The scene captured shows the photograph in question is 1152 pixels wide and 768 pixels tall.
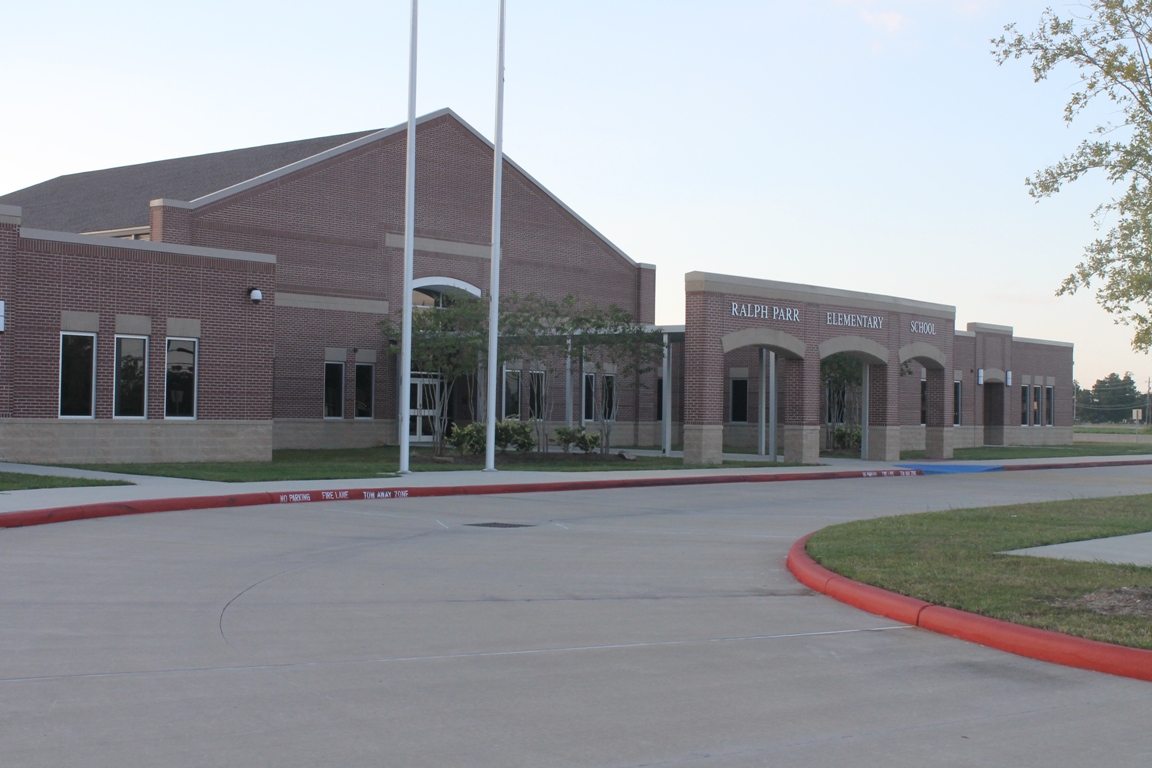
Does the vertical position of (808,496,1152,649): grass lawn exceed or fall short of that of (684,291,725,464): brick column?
it falls short

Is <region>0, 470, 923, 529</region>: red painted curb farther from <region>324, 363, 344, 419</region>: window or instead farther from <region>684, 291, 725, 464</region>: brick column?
<region>324, 363, 344, 419</region>: window

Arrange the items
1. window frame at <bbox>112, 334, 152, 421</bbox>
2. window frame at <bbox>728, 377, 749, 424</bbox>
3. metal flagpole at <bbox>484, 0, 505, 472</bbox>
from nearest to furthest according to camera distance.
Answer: metal flagpole at <bbox>484, 0, 505, 472</bbox>, window frame at <bbox>112, 334, 152, 421</bbox>, window frame at <bbox>728, 377, 749, 424</bbox>

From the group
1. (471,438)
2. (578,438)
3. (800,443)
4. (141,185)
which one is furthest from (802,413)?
(141,185)

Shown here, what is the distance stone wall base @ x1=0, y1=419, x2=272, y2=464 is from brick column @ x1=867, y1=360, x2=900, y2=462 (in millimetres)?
18082

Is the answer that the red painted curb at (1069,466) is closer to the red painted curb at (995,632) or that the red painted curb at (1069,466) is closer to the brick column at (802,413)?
the brick column at (802,413)

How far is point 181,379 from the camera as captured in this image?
2734 cm

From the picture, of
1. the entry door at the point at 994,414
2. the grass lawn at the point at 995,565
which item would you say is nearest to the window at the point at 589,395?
the entry door at the point at 994,414

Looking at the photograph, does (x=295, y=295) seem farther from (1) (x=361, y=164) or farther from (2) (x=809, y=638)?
(2) (x=809, y=638)

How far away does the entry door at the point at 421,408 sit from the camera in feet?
130

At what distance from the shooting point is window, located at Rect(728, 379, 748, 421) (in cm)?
4597

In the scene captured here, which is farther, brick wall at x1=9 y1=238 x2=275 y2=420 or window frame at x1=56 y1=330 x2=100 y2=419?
window frame at x1=56 y1=330 x2=100 y2=419

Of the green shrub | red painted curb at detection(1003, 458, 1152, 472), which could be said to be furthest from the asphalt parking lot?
red painted curb at detection(1003, 458, 1152, 472)

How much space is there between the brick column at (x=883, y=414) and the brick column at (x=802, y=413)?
349cm

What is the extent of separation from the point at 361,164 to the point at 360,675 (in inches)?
1292
